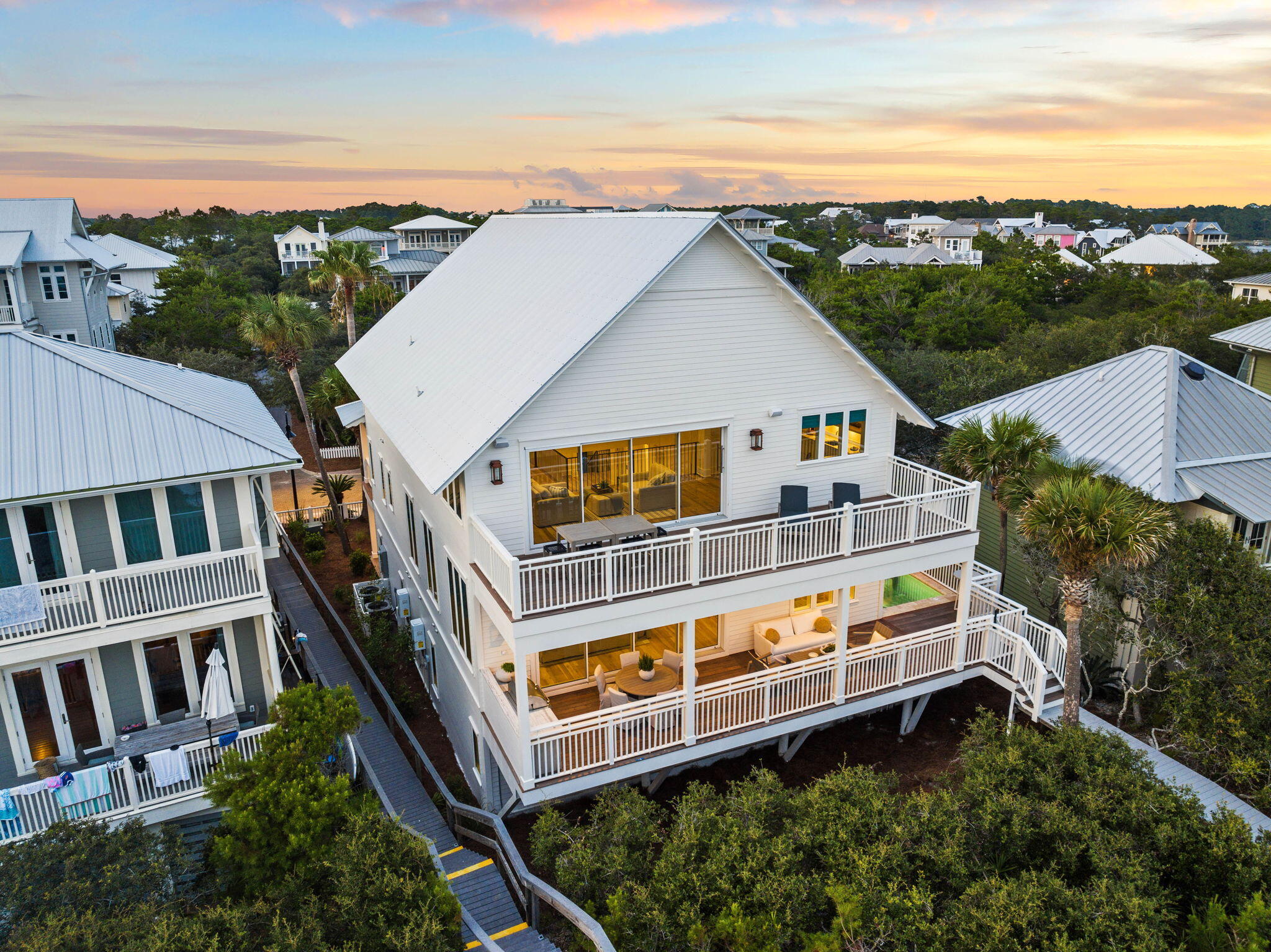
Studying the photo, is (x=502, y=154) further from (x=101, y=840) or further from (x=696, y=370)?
(x=101, y=840)

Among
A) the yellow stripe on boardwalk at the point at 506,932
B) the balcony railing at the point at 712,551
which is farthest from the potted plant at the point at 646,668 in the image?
the yellow stripe on boardwalk at the point at 506,932

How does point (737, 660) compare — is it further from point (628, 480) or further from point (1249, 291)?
point (1249, 291)

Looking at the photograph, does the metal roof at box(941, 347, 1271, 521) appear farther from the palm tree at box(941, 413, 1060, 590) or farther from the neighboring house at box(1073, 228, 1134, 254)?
the neighboring house at box(1073, 228, 1134, 254)

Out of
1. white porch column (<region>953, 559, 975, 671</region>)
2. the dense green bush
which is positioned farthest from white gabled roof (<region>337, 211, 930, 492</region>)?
the dense green bush

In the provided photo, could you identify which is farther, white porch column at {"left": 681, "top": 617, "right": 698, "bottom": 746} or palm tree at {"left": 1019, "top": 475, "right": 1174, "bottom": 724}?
white porch column at {"left": 681, "top": 617, "right": 698, "bottom": 746}

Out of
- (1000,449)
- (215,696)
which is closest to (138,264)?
(215,696)

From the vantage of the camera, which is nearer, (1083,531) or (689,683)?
(1083,531)
